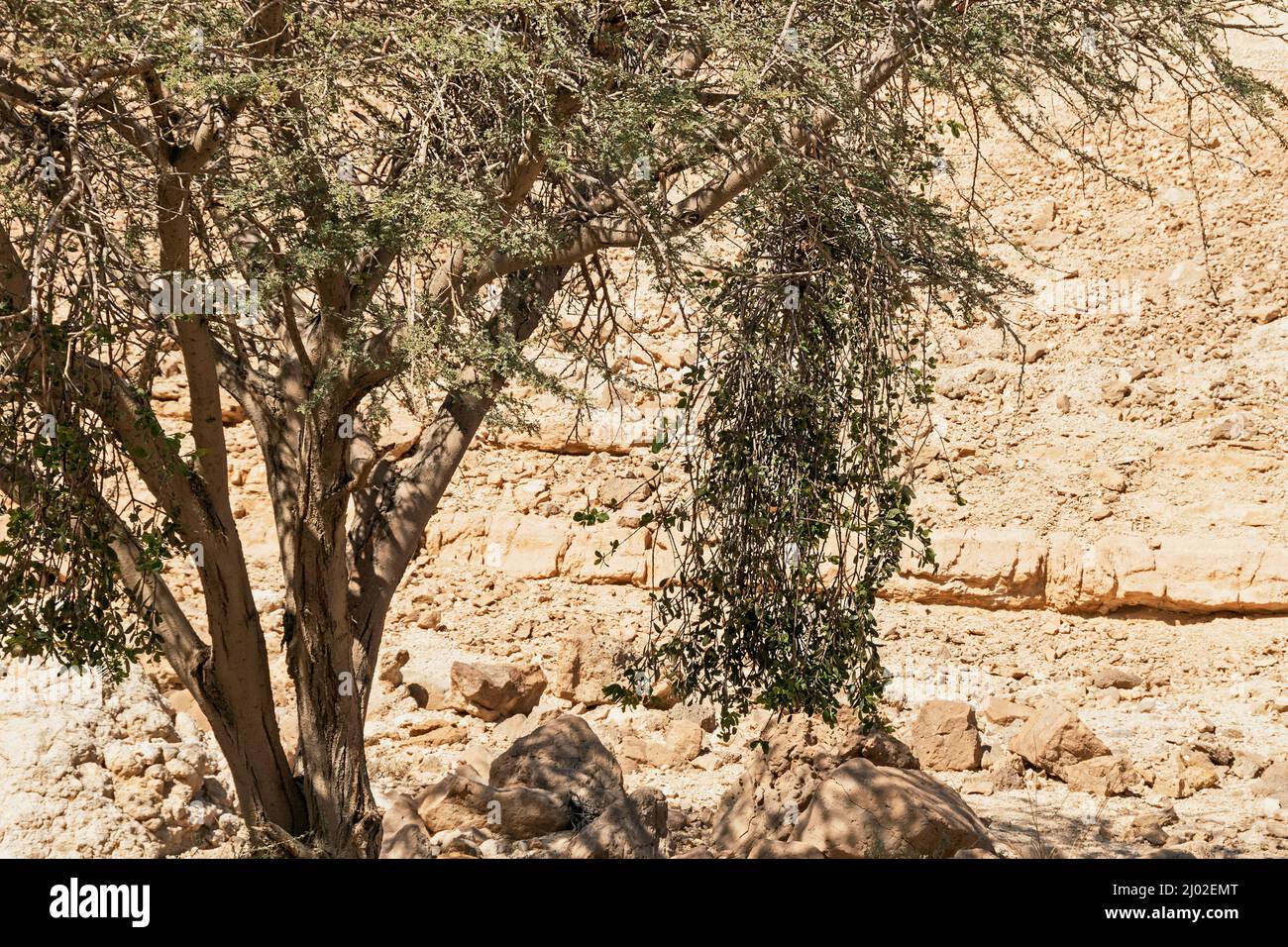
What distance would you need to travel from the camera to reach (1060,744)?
32.4ft

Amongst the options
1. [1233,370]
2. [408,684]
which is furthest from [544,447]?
[1233,370]

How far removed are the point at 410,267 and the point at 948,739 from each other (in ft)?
21.0

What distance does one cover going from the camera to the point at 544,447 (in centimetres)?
1405

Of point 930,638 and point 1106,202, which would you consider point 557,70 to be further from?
point 1106,202

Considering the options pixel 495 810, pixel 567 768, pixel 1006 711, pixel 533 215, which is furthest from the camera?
pixel 1006 711

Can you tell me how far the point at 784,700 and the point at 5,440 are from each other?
130 inches

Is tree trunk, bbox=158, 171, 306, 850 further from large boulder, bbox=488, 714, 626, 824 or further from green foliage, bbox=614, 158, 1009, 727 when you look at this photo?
large boulder, bbox=488, 714, 626, 824

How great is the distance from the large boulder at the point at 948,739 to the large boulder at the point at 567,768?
2.58 m

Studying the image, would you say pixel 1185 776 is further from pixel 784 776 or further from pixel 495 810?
pixel 495 810

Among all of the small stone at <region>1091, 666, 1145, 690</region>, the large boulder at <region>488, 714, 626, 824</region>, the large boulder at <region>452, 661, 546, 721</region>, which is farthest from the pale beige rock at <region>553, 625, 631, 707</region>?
the small stone at <region>1091, 666, 1145, 690</region>

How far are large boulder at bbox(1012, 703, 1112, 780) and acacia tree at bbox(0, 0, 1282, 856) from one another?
→ 162 inches

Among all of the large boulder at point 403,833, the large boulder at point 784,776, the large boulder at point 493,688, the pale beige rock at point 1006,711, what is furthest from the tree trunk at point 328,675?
the pale beige rock at point 1006,711

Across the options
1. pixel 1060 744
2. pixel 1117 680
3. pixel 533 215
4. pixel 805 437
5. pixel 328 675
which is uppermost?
pixel 533 215

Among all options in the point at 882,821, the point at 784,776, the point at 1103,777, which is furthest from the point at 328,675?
the point at 1103,777
